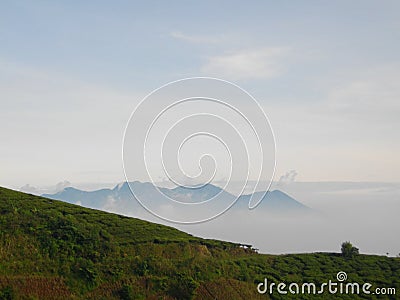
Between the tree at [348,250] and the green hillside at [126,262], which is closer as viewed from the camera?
the green hillside at [126,262]

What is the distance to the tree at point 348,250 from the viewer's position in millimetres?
29547

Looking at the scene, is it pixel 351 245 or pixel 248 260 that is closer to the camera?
pixel 248 260

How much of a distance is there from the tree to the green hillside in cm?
38

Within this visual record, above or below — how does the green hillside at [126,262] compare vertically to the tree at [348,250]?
below

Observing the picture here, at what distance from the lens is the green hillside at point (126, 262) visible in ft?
68.8

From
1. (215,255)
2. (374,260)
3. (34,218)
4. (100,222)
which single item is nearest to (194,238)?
(215,255)

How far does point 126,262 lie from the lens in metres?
23.0

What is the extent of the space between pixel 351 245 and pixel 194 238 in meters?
9.54

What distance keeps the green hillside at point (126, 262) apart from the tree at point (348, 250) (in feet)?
1.26

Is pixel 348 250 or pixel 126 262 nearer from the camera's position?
pixel 126 262

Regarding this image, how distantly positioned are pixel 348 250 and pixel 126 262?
13.9m

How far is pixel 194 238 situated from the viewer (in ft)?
92.7

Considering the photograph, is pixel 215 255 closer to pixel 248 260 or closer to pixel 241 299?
pixel 248 260

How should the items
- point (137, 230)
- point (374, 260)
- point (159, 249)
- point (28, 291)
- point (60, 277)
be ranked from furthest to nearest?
1. point (374, 260)
2. point (137, 230)
3. point (159, 249)
4. point (60, 277)
5. point (28, 291)
